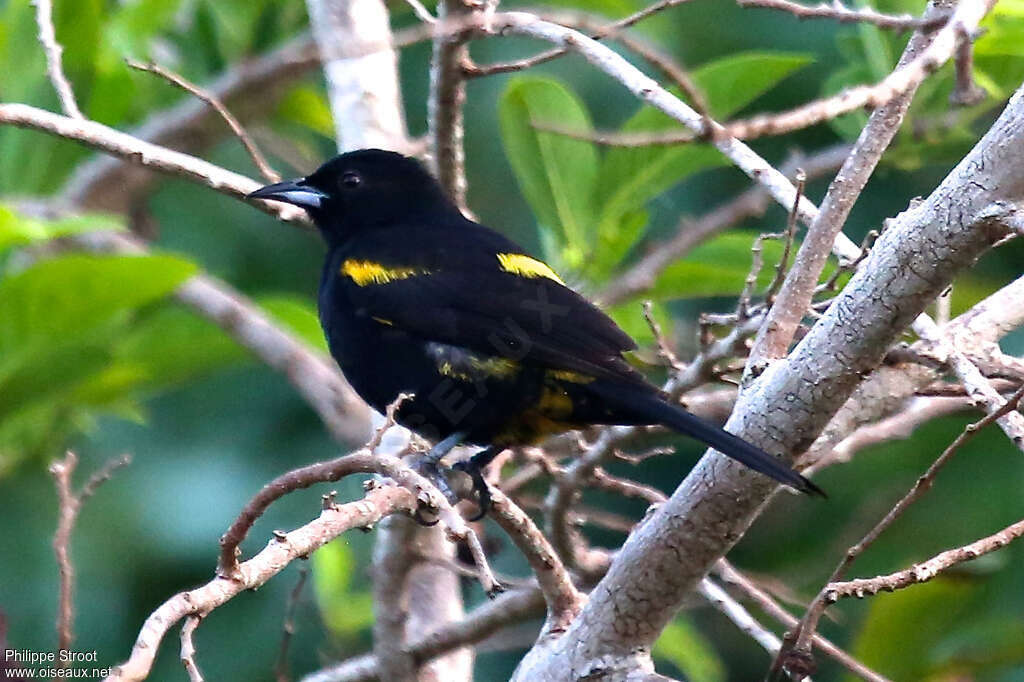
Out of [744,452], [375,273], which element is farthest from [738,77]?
[744,452]

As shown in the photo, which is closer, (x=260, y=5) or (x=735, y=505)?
(x=735, y=505)

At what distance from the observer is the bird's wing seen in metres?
3.39

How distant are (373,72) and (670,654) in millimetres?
1845

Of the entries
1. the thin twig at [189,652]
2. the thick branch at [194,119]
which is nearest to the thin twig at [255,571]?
the thin twig at [189,652]

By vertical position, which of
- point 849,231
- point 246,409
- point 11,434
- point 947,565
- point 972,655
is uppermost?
point 849,231

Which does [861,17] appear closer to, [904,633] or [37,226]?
[37,226]

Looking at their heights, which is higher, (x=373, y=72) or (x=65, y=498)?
(x=373, y=72)

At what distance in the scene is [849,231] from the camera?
228 inches

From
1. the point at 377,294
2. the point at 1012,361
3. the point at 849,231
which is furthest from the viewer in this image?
the point at 849,231

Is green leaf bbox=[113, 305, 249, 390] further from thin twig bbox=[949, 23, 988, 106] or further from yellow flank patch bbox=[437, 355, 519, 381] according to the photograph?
thin twig bbox=[949, 23, 988, 106]

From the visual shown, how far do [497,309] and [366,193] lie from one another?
0.80m

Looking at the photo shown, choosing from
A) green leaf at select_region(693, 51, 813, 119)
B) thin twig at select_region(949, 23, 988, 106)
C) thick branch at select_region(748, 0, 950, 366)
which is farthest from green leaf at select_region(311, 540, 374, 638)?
thin twig at select_region(949, 23, 988, 106)

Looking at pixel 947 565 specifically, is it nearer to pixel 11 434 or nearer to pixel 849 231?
pixel 11 434

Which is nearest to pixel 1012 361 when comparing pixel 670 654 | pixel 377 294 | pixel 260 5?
pixel 377 294
